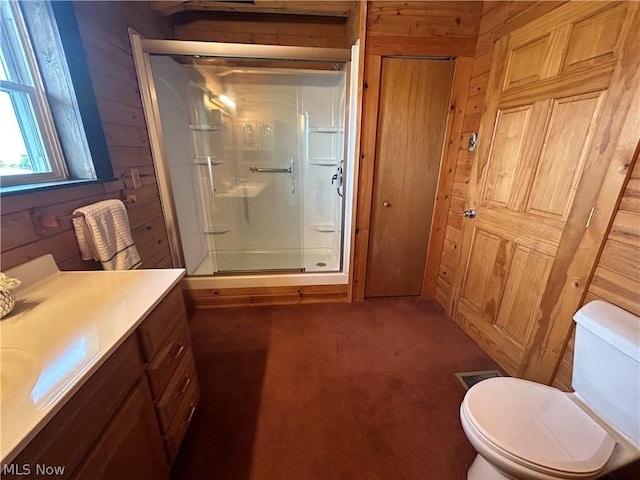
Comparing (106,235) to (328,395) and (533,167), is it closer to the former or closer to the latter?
(328,395)

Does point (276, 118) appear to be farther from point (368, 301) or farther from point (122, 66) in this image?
point (368, 301)

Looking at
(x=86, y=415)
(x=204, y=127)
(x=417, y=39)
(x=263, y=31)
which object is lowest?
(x=86, y=415)

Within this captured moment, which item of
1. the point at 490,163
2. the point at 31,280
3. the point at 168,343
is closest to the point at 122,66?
the point at 31,280

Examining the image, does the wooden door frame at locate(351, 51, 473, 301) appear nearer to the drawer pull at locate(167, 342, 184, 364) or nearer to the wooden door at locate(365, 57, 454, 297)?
the wooden door at locate(365, 57, 454, 297)

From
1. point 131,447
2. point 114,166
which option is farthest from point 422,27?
point 131,447

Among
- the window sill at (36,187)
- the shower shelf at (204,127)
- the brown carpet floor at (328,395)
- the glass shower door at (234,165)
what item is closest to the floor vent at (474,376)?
the brown carpet floor at (328,395)

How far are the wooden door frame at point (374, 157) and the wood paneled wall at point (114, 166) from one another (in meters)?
1.54

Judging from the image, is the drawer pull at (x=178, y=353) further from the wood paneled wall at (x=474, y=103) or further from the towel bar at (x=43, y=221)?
the wood paneled wall at (x=474, y=103)

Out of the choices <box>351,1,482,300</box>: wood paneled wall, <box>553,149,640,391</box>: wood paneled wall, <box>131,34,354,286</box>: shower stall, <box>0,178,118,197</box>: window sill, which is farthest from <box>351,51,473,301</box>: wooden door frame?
<box>0,178,118,197</box>: window sill

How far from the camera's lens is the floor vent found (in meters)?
1.61

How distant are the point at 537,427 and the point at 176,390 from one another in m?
1.36

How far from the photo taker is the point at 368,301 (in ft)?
8.13

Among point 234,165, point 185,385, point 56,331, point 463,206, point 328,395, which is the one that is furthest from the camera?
point 234,165

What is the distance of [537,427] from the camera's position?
Result: 959 mm
